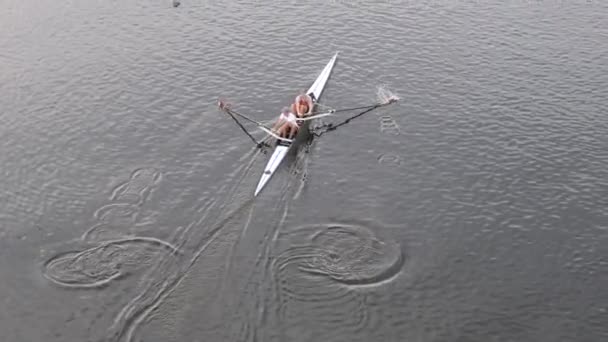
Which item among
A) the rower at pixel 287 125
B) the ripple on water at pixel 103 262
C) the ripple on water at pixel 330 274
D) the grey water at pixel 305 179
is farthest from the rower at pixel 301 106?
the ripple on water at pixel 103 262

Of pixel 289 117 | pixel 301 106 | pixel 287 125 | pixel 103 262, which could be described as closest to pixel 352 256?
pixel 287 125

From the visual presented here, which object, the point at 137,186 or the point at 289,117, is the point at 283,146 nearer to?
the point at 289,117

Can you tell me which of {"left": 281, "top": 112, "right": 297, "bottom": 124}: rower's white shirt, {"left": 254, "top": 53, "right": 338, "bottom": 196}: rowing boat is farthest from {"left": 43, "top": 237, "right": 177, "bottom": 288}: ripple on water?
{"left": 281, "top": 112, "right": 297, "bottom": 124}: rower's white shirt

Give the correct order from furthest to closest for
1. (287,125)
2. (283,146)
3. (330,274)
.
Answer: (287,125) → (283,146) → (330,274)

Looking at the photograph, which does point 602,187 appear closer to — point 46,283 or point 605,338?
point 605,338

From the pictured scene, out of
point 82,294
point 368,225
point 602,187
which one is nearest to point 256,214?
A: point 368,225

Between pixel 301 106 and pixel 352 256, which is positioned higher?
pixel 301 106
